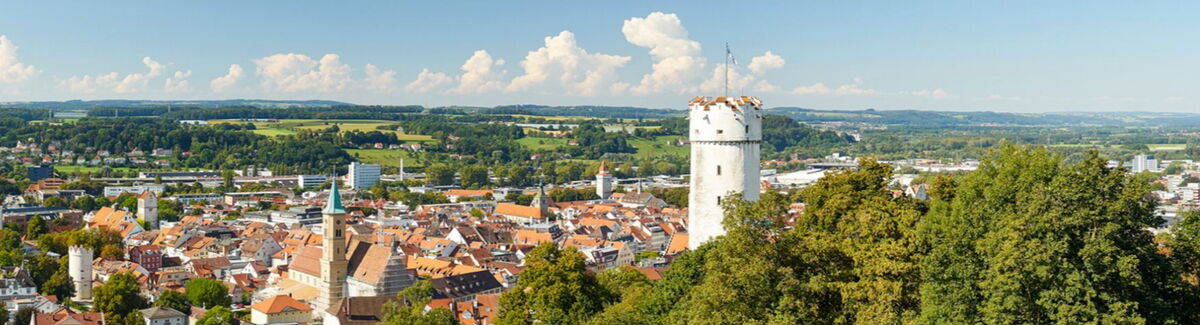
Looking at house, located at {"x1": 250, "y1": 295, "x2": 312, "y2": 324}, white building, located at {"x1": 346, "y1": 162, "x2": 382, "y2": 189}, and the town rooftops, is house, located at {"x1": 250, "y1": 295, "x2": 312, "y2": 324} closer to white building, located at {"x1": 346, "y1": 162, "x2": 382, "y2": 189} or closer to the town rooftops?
the town rooftops

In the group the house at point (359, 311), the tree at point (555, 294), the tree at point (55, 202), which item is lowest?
the tree at point (55, 202)

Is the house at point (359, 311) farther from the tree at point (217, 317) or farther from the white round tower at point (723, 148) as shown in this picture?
the white round tower at point (723, 148)

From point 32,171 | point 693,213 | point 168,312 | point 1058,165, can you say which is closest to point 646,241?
point 168,312

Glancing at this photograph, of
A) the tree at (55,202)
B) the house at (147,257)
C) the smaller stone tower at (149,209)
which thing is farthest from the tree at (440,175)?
the house at (147,257)

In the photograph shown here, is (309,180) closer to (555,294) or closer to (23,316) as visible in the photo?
(23,316)

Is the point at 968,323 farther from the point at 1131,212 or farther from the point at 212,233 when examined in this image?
the point at 212,233

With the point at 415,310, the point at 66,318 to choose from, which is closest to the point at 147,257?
the point at 66,318
